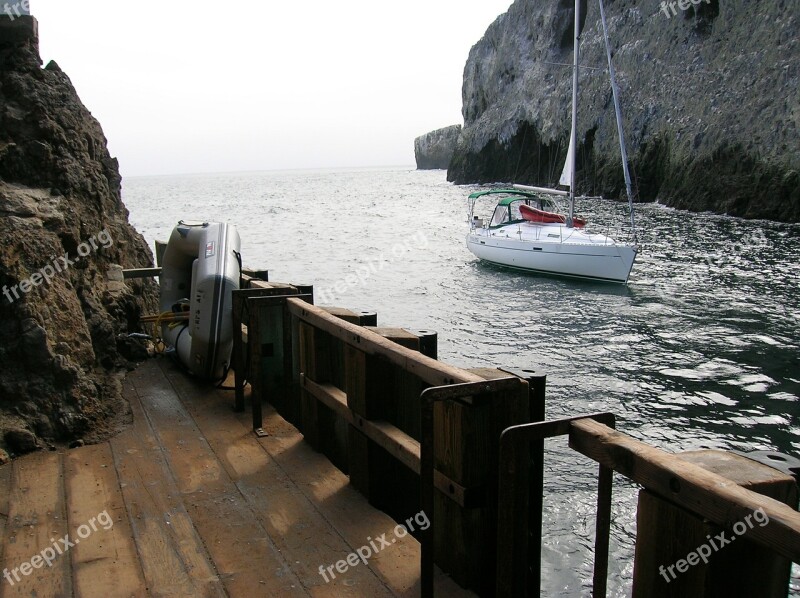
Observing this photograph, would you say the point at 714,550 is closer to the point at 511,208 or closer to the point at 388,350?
the point at 388,350

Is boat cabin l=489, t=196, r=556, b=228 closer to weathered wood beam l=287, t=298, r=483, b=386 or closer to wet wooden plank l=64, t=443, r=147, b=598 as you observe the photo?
weathered wood beam l=287, t=298, r=483, b=386

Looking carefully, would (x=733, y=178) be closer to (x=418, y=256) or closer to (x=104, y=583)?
(x=418, y=256)

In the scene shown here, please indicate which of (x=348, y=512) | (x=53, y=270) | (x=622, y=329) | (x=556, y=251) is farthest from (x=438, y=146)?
(x=348, y=512)

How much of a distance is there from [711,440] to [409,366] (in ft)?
26.2

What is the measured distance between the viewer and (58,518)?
146 inches

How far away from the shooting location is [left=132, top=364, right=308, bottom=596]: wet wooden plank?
3.17m

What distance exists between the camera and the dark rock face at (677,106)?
37781 mm

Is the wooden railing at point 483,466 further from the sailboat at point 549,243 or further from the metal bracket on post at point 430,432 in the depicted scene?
the sailboat at point 549,243

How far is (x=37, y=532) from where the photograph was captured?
356cm

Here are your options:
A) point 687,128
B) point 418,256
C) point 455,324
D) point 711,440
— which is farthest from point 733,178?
point 711,440

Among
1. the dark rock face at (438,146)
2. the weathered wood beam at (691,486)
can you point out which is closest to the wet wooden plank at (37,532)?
the weathered wood beam at (691,486)

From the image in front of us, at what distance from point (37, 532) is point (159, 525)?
1.87 ft

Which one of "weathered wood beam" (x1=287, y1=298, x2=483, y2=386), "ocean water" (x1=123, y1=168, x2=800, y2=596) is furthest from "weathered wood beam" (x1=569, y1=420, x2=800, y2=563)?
"ocean water" (x1=123, y1=168, x2=800, y2=596)

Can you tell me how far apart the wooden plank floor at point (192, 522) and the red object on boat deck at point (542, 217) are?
23.1 m
